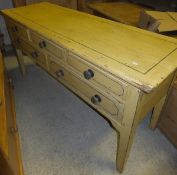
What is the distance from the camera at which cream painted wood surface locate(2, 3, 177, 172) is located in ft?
2.41

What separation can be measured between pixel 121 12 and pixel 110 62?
49.1 inches

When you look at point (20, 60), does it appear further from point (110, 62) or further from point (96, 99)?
point (110, 62)

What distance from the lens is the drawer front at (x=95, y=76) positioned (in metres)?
0.77

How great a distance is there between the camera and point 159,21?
1.25m

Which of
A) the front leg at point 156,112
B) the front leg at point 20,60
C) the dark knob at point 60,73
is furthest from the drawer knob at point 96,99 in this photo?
the front leg at point 20,60

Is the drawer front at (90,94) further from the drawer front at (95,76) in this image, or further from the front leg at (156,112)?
the front leg at (156,112)

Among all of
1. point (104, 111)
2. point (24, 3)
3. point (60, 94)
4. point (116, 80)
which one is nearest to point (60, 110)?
point (60, 94)

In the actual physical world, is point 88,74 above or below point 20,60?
above

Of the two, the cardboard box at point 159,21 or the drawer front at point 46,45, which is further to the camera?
the cardboard box at point 159,21

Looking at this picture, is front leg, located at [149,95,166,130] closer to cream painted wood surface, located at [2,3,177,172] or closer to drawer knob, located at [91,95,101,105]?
cream painted wood surface, located at [2,3,177,172]

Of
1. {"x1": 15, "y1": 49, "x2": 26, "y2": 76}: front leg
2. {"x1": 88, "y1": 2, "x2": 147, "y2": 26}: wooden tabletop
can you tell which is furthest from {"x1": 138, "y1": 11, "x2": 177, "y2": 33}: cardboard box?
{"x1": 15, "y1": 49, "x2": 26, "y2": 76}: front leg

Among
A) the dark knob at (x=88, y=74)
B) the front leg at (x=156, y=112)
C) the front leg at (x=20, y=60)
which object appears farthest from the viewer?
the front leg at (x=20, y=60)

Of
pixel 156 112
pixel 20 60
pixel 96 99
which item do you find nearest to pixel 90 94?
pixel 96 99

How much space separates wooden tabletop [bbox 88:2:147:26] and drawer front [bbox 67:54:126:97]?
0.86 metres
